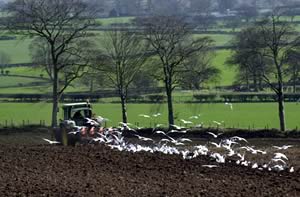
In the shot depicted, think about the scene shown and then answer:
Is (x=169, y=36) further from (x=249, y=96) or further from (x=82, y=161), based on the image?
(x=82, y=161)

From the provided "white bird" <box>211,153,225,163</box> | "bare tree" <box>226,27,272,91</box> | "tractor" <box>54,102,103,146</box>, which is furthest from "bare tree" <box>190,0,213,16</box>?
"white bird" <box>211,153,225,163</box>

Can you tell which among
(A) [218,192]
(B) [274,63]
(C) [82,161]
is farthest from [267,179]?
(B) [274,63]

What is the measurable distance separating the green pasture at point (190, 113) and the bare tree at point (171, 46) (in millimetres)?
4011

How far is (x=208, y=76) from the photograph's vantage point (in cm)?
5347

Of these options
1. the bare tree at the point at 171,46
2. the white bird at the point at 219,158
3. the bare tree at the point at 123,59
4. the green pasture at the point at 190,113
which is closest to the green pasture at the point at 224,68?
the green pasture at the point at 190,113

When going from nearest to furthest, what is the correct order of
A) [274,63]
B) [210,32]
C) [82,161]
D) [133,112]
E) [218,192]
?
[218,192] < [82,161] < [274,63] < [133,112] < [210,32]

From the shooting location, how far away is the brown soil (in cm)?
1739

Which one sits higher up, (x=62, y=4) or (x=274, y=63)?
(x=62, y=4)

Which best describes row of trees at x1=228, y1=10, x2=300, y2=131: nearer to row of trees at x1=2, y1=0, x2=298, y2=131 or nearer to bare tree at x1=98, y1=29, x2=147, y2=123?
row of trees at x1=2, y1=0, x2=298, y2=131

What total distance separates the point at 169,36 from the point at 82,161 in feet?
100.0

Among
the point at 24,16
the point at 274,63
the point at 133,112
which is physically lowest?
the point at 133,112

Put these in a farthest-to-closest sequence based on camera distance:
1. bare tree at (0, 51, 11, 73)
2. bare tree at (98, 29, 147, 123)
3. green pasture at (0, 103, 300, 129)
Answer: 1. bare tree at (0, 51, 11, 73)
2. green pasture at (0, 103, 300, 129)
3. bare tree at (98, 29, 147, 123)

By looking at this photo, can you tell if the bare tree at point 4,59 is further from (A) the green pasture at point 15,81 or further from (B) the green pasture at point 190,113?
(B) the green pasture at point 190,113

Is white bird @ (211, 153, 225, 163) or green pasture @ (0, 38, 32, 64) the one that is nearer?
white bird @ (211, 153, 225, 163)
